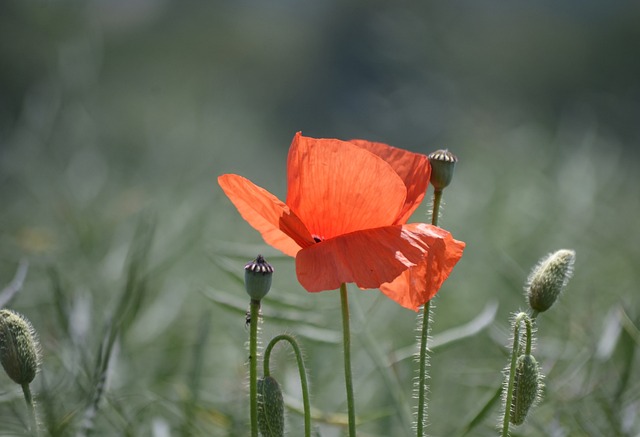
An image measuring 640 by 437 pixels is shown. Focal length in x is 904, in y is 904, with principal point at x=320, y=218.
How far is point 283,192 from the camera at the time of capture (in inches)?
71.3

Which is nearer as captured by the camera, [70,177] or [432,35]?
[70,177]

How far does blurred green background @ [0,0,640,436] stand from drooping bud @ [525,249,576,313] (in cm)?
15

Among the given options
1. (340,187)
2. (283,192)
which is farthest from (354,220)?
(283,192)

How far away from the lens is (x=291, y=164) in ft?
1.60

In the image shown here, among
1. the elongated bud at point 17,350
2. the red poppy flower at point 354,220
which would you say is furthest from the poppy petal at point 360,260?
the elongated bud at point 17,350

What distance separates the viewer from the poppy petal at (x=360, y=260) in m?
0.44

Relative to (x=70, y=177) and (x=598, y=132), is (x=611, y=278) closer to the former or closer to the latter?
(x=70, y=177)

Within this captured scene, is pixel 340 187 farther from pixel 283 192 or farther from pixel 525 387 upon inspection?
pixel 283 192

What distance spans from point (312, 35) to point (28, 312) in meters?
1.72

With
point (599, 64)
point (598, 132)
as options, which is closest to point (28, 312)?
point (598, 132)

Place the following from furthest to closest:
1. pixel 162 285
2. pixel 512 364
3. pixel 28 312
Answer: pixel 162 285 < pixel 28 312 < pixel 512 364

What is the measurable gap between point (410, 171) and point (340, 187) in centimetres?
5

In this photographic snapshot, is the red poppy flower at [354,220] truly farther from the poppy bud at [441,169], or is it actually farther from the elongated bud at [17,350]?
the elongated bud at [17,350]

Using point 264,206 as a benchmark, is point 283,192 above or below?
below
